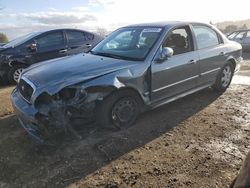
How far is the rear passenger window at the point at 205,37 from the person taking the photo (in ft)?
18.5

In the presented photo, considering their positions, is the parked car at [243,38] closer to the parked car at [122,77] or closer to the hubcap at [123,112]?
the parked car at [122,77]

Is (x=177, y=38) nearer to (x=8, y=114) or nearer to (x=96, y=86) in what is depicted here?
(x=96, y=86)

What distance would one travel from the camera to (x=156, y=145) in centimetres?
416

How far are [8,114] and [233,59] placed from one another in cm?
495

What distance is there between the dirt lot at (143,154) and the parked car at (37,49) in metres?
3.17

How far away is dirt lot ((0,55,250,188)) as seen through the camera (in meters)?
3.39

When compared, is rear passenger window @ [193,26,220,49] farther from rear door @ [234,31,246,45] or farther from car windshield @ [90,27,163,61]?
rear door @ [234,31,246,45]

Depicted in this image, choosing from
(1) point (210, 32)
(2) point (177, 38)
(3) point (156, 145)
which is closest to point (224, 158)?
(3) point (156, 145)

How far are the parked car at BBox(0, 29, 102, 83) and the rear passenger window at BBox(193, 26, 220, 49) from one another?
3421 millimetres

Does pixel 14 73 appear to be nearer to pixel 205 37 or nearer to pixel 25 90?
pixel 25 90

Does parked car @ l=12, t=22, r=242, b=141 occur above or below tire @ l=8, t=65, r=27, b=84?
above

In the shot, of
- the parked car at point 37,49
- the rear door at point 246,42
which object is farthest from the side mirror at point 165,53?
the rear door at point 246,42

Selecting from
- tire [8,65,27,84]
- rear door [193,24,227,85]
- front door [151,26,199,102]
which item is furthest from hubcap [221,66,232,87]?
tire [8,65,27,84]

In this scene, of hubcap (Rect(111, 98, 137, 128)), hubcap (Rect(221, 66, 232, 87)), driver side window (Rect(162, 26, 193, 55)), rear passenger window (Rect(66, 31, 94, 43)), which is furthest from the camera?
rear passenger window (Rect(66, 31, 94, 43))
